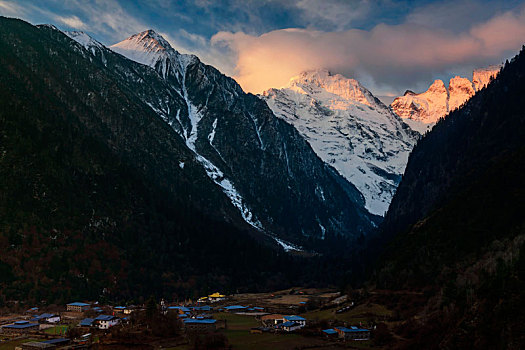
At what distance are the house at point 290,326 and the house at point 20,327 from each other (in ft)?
159

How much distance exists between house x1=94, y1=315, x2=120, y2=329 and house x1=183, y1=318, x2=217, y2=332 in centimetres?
1435

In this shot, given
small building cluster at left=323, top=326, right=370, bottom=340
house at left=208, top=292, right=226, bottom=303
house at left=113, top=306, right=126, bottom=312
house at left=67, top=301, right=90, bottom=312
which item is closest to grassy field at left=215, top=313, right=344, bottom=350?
small building cluster at left=323, top=326, right=370, bottom=340

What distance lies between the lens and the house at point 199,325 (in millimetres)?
97481

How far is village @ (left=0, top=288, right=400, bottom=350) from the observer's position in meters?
83.9

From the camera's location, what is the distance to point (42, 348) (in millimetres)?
80875

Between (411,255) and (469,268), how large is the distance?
2855 centimetres

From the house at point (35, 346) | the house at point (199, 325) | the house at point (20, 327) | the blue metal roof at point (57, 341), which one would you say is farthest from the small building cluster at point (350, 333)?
the house at point (20, 327)

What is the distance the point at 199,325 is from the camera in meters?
101

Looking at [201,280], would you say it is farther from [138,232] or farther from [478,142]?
[478,142]

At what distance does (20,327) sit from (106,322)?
15.9 metres

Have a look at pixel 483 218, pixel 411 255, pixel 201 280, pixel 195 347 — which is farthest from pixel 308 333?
pixel 201 280

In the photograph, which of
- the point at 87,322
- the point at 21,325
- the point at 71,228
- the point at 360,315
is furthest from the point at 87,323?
the point at 71,228

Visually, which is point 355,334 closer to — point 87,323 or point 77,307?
point 87,323

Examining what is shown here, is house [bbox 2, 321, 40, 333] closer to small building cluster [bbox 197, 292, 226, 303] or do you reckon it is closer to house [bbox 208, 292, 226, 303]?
small building cluster [bbox 197, 292, 226, 303]
